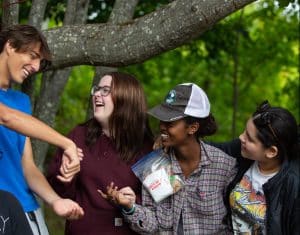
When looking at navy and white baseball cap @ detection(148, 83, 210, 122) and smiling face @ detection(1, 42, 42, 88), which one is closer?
smiling face @ detection(1, 42, 42, 88)

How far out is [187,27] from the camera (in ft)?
12.0

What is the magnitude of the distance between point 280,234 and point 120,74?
1253 millimetres

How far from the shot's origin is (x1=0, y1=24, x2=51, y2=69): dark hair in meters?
3.22

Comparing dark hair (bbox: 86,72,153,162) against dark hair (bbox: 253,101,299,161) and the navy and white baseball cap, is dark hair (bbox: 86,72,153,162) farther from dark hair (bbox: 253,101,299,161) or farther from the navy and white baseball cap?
dark hair (bbox: 253,101,299,161)

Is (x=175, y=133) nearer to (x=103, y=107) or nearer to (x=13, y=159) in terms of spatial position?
(x=103, y=107)

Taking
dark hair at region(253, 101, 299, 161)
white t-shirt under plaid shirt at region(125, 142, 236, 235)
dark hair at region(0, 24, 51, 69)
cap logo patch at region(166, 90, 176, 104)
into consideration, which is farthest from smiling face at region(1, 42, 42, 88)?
dark hair at region(253, 101, 299, 161)

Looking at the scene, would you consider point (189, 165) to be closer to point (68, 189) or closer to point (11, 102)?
point (68, 189)

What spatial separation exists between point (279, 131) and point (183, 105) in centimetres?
53

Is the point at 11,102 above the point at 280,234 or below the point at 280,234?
above

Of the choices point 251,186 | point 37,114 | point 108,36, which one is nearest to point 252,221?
point 251,186

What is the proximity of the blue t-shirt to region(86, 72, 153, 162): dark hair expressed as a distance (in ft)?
1.85

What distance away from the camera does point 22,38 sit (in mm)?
3229

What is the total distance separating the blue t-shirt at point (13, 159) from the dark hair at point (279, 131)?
1.22m

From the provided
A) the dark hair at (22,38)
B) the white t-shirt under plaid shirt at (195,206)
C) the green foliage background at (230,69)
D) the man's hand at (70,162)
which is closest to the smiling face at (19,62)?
the dark hair at (22,38)
